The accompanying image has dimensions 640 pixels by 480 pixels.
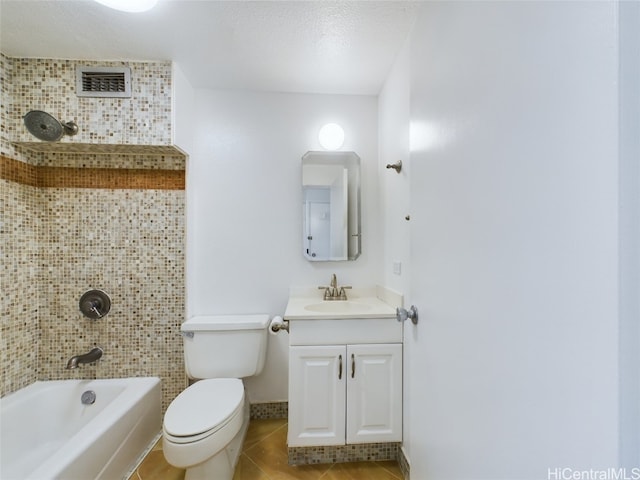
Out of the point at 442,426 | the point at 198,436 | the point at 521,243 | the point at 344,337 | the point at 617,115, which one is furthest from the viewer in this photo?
the point at 344,337

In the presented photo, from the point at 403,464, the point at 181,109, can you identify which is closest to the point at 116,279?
the point at 181,109

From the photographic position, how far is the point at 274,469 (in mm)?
1498

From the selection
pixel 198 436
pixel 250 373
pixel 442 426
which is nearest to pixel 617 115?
pixel 442 426

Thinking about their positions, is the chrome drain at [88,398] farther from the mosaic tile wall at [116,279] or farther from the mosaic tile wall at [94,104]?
the mosaic tile wall at [94,104]

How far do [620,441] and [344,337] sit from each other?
1.22 metres

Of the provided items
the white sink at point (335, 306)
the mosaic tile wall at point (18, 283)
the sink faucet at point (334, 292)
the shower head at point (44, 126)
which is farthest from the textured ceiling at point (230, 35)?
the white sink at point (335, 306)

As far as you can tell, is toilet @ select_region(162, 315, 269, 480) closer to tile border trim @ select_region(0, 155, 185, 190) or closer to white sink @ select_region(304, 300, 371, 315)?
white sink @ select_region(304, 300, 371, 315)

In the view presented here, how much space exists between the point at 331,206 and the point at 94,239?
164cm

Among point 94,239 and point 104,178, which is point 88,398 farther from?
point 104,178

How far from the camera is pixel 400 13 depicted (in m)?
A: 1.31

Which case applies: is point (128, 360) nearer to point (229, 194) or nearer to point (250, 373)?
point (250, 373)

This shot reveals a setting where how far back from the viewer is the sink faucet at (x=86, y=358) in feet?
5.46

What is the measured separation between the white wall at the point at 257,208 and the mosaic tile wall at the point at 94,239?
162 mm

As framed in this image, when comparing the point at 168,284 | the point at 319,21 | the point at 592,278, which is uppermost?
the point at 319,21
